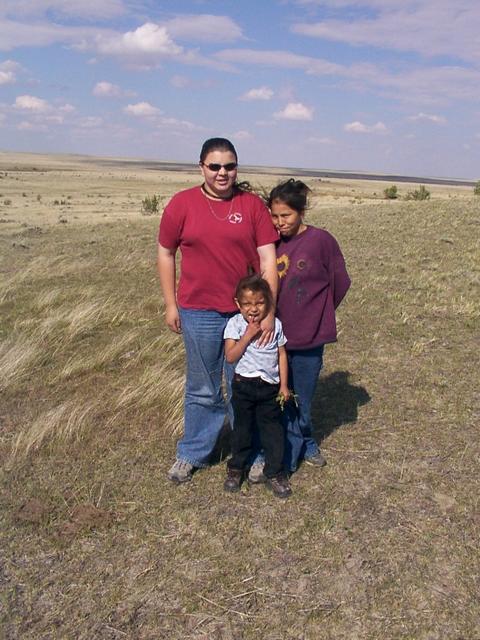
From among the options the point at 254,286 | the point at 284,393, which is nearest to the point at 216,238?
the point at 254,286

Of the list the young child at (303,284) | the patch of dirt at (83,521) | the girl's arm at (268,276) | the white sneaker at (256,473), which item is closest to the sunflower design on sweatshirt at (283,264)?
the young child at (303,284)

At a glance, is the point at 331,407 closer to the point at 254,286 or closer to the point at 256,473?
the point at 256,473

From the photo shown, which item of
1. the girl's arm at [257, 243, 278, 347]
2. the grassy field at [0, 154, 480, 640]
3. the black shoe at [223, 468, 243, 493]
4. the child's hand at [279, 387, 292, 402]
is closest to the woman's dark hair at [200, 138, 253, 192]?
the girl's arm at [257, 243, 278, 347]

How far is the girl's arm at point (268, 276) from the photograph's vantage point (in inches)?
132

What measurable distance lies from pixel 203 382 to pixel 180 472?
65 cm

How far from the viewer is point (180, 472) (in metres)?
3.79

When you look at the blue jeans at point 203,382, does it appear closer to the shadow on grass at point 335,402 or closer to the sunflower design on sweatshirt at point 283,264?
the sunflower design on sweatshirt at point 283,264

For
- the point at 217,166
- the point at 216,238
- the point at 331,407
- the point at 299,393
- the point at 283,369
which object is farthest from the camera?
the point at 331,407

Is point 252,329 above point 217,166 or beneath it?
beneath

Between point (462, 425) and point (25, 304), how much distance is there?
6.38m

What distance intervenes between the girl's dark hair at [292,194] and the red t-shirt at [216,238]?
11 cm

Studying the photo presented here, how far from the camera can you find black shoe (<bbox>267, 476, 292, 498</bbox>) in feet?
11.8

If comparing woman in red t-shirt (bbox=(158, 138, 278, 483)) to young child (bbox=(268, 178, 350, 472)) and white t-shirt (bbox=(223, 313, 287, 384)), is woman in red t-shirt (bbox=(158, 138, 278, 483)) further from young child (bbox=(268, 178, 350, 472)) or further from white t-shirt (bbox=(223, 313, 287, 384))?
young child (bbox=(268, 178, 350, 472))

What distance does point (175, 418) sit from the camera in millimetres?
4664
